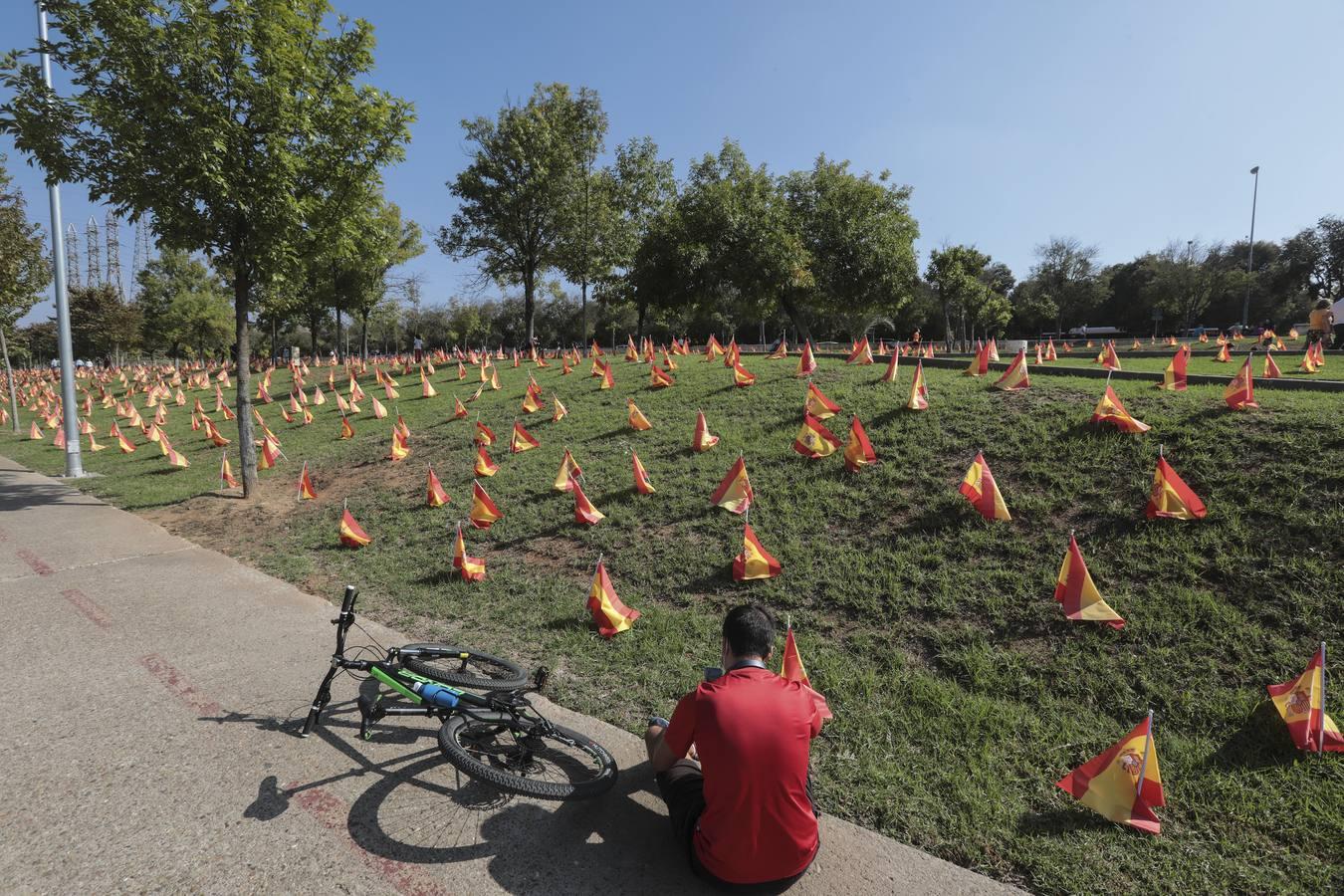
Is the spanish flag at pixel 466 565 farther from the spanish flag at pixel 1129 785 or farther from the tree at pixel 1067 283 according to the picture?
the tree at pixel 1067 283

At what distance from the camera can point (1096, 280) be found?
51.0m

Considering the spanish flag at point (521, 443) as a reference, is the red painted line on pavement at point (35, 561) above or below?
below

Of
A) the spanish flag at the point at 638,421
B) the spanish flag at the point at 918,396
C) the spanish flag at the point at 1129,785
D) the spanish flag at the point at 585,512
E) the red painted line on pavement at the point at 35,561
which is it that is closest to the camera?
the spanish flag at the point at 1129,785

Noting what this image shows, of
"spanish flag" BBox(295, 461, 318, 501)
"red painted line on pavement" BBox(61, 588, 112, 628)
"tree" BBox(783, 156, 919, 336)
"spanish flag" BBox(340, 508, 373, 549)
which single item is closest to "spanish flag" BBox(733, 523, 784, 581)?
"spanish flag" BBox(340, 508, 373, 549)

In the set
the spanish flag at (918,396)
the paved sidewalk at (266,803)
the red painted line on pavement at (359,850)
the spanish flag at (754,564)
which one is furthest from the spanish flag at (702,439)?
the red painted line on pavement at (359,850)

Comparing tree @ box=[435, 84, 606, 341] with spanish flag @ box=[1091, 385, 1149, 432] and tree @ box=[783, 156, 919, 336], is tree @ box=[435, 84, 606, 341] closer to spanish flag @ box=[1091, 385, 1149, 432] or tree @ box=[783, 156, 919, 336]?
tree @ box=[783, 156, 919, 336]

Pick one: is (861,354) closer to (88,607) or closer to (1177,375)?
(1177,375)

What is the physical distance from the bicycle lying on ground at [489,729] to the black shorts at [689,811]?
1.62 ft

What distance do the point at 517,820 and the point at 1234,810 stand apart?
3557 mm

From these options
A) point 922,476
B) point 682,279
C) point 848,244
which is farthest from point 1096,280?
point 922,476

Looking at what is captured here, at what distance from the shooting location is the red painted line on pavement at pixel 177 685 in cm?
424

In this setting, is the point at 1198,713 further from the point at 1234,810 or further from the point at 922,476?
the point at 922,476

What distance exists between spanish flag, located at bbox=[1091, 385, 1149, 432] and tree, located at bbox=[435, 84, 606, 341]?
817 inches

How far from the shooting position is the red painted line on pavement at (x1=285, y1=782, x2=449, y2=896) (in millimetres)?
2752
